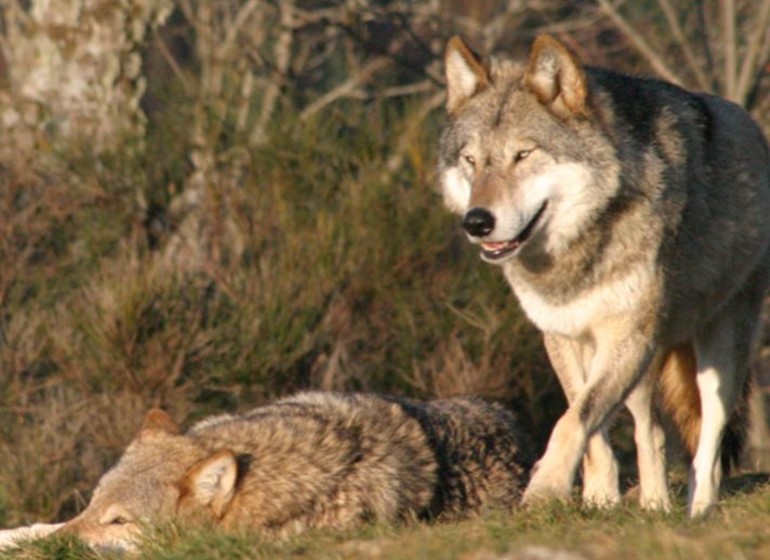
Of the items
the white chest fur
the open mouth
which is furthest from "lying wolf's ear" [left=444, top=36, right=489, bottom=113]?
the white chest fur

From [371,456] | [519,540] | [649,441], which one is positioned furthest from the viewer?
[649,441]

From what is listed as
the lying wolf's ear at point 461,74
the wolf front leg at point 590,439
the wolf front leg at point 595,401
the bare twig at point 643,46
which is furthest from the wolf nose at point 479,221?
the bare twig at point 643,46

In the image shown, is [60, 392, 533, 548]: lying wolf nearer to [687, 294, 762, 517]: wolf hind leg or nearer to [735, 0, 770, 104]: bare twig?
[687, 294, 762, 517]: wolf hind leg

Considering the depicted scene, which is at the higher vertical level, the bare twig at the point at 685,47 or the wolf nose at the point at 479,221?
the bare twig at the point at 685,47

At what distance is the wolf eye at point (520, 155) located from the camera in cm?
648

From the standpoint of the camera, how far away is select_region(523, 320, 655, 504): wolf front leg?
6.14 metres

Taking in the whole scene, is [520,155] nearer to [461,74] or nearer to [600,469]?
[461,74]

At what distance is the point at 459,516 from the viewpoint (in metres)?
7.00

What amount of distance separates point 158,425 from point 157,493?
0.49 meters

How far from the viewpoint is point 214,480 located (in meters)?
6.42

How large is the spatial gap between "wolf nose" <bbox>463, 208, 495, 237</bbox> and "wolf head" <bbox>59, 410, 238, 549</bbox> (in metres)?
1.37

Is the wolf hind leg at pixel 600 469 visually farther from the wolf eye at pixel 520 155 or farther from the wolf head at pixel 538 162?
the wolf eye at pixel 520 155

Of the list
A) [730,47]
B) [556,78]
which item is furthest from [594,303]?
[730,47]

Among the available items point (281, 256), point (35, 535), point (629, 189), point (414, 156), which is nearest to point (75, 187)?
point (281, 256)
